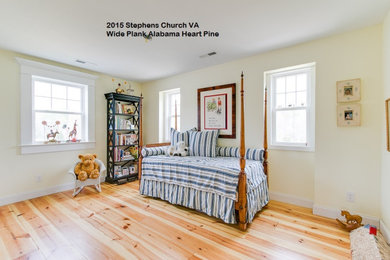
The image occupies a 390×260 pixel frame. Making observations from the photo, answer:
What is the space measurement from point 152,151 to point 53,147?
1747 mm

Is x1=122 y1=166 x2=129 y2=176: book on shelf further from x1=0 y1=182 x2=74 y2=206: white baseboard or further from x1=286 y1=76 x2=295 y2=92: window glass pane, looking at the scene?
x1=286 y1=76 x2=295 y2=92: window glass pane

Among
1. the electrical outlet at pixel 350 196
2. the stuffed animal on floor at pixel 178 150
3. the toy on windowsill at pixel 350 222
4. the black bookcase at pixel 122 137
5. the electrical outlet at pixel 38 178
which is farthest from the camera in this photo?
the black bookcase at pixel 122 137

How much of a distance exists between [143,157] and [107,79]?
6.81 ft

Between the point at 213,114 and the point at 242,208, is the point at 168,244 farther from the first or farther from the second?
the point at 213,114

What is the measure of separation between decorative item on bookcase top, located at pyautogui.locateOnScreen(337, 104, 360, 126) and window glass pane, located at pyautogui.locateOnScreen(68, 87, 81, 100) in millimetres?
4349

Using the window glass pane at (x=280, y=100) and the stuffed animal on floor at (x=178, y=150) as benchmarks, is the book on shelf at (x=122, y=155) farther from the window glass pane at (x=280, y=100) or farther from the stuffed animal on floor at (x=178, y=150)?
the window glass pane at (x=280, y=100)

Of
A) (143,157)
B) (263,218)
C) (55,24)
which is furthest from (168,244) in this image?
(55,24)

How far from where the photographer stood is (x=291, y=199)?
2.73 metres

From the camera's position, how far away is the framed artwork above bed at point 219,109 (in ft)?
10.6

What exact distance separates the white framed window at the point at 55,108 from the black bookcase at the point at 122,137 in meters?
0.36

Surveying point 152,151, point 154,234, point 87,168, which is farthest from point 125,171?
point 154,234

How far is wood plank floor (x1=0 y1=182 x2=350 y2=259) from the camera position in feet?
5.44

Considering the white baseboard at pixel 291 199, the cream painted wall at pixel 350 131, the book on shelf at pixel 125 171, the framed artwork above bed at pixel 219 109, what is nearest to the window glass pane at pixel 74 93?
the book on shelf at pixel 125 171

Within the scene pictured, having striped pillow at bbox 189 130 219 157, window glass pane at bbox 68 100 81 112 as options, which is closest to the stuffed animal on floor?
striped pillow at bbox 189 130 219 157
